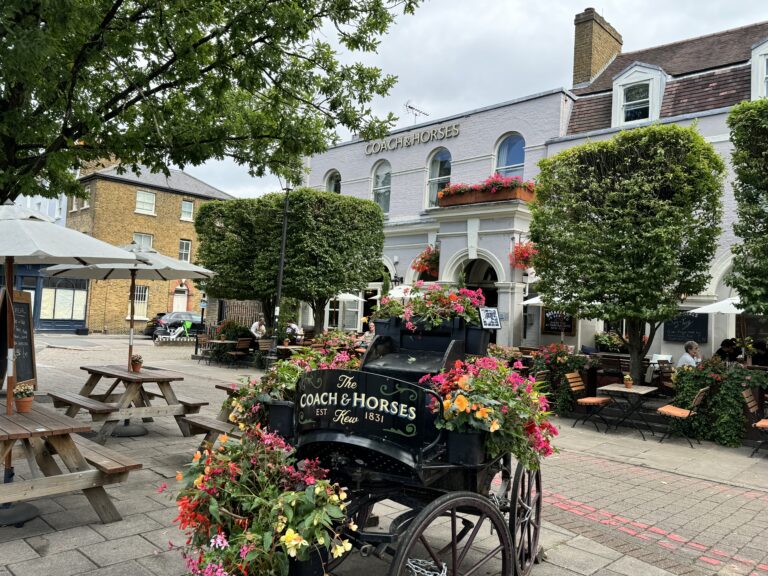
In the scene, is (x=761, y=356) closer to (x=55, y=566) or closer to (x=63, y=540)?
(x=63, y=540)

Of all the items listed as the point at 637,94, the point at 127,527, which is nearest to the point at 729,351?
the point at 637,94

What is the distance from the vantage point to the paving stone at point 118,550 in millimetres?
3639

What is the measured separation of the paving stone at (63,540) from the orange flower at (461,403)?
2882 millimetres

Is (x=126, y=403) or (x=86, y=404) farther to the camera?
(x=126, y=403)

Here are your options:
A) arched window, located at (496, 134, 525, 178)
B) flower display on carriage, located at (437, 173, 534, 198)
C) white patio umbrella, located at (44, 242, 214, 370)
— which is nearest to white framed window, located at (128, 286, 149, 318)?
flower display on carriage, located at (437, 173, 534, 198)

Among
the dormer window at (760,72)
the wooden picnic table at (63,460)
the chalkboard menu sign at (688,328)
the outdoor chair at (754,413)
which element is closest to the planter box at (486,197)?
the chalkboard menu sign at (688,328)

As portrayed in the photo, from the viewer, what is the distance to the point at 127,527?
13.8 ft

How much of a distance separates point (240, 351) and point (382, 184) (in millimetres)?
8618

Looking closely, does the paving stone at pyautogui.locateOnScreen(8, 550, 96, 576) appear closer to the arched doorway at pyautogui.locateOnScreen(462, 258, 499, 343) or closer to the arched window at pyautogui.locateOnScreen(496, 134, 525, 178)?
the arched doorway at pyautogui.locateOnScreen(462, 258, 499, 343)

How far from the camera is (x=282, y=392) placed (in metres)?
3.36

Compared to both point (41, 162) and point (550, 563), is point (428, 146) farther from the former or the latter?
point (550, 563)

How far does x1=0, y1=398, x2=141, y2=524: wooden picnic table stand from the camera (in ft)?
13.1

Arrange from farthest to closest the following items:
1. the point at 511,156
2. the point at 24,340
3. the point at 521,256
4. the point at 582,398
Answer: the point at 511,156
the point at 521,256
the point at 582,398
the point at 24,340

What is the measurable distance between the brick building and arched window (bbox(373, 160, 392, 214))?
14.4 m
